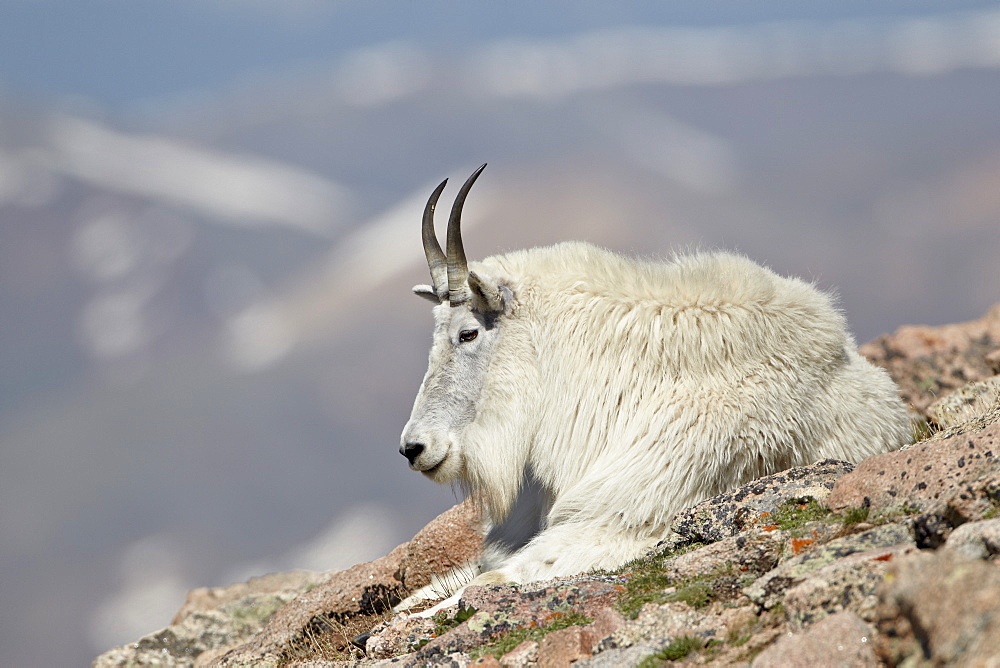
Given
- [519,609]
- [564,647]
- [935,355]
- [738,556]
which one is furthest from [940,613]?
[935,355]

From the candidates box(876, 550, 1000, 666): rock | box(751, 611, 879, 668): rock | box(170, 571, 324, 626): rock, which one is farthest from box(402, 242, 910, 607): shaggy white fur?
box(170, 571, 324, 626): rock

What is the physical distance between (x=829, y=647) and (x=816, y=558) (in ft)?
2.76

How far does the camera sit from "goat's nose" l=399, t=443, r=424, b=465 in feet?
21.0

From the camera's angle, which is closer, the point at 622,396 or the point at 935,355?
the point at 622,396

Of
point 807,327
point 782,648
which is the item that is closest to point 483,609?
point 782,648

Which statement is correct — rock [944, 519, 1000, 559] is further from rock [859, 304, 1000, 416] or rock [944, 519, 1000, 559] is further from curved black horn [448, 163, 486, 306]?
rock [859, 304, 1000, 416]

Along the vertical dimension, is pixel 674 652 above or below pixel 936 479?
below

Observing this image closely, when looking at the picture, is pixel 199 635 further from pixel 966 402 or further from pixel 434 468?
pixel 966 402

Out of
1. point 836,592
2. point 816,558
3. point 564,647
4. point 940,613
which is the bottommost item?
point 940,613

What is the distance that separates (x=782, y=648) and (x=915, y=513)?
1376 mm

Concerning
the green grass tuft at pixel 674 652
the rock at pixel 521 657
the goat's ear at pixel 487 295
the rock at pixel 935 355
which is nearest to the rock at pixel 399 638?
the rock at pixel 521 657

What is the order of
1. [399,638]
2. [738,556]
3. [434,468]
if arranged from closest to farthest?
[738,556], [399,638], [434,468]

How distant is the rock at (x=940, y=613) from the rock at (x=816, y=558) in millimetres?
747

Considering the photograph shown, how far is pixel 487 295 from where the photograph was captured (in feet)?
20.7
